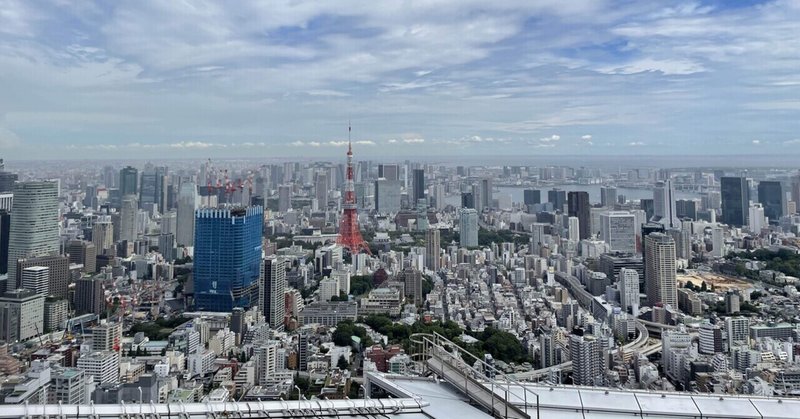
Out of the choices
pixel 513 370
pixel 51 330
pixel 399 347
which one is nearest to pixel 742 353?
pixel 513 370

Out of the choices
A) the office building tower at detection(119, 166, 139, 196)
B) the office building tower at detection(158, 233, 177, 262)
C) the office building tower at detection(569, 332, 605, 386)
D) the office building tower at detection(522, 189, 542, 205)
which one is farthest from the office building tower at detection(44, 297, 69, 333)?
the office building tower at detection(522, 189, 542, 205)

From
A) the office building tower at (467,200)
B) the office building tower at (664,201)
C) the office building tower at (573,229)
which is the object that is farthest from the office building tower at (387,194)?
the office building tower at (664,201)

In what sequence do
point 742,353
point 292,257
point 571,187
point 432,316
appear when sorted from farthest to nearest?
1. point 571,187
2. point 292,257
3. point 432,316
4. point 742,353

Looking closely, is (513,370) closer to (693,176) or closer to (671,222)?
(671,222)

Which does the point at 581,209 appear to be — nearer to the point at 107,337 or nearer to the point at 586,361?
the point at 586,361

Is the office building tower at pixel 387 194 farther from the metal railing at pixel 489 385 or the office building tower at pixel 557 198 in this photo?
the metal railing at pixel 489 385

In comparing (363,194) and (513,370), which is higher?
(363,194)

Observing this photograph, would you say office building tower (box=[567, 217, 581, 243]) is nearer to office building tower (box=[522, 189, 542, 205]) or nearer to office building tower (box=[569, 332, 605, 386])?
office building tower (box=[522, 189, 542, 205])
